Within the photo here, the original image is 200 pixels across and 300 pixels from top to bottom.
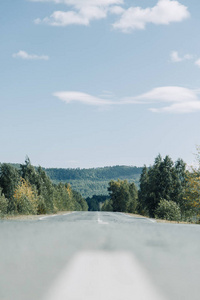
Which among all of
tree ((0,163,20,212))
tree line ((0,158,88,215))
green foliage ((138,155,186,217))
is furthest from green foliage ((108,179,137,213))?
tree ((0,163,20,212))

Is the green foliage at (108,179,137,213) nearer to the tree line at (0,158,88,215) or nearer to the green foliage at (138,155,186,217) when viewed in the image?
the green foliage at (138,155,186,217)

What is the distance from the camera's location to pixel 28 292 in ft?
20.1

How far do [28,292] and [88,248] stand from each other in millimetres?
5507

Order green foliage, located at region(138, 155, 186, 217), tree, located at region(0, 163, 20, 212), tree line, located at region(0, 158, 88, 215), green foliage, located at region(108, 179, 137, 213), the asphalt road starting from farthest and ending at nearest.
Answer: green foliage, located at region(108, 179, 137, 213), green foliage, located at region(138, 155, 186, 217), tree, located at region(0, 163, 20, 212), tree line, located at region(0, 158, 88, 215), the asphalt road

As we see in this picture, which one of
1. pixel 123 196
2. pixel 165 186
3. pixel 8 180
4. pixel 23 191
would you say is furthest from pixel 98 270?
pixel 123 196

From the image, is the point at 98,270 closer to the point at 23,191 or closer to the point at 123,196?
the point at 23,191

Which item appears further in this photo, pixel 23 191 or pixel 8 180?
pixel 8 180

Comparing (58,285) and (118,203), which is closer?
(58,285)

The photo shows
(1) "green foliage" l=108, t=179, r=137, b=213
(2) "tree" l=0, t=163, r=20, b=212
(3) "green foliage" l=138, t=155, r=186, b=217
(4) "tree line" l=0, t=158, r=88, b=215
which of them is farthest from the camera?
(1) "green foliage" l=108, t=179, r=137, b=213

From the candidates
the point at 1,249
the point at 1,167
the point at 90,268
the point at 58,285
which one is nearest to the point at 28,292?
the point at 58,285

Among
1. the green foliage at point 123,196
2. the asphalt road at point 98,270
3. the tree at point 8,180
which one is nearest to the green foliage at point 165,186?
the tree at point 8,180

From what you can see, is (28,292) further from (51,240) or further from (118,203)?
(118,203)

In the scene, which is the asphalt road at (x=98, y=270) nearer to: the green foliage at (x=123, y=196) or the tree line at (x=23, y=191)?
the tree line at (x=23, y=191)

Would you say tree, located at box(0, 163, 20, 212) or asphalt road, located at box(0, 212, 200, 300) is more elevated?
tree, located at box(0, 163, 20, 212)
